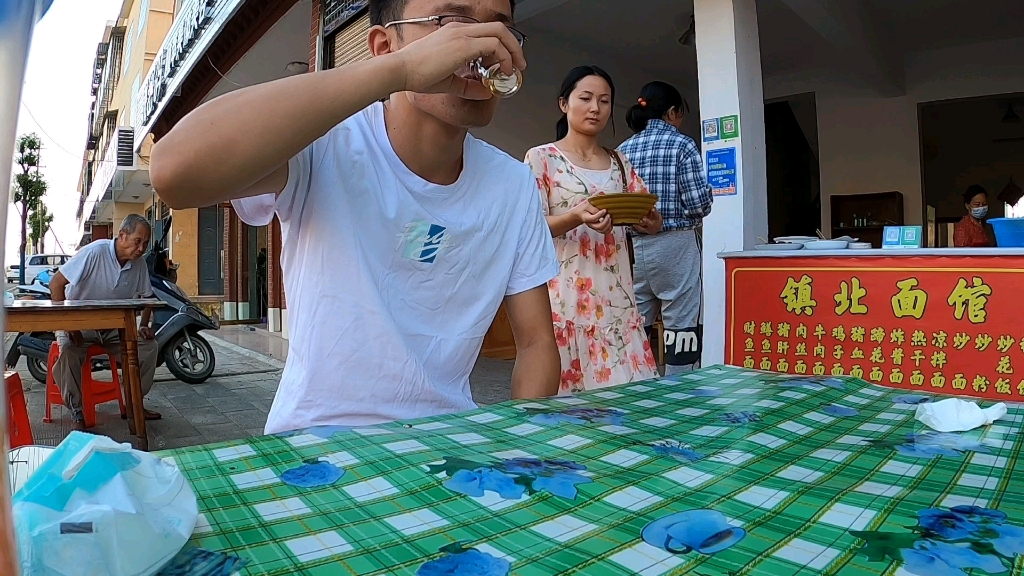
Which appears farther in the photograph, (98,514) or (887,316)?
(887,316)

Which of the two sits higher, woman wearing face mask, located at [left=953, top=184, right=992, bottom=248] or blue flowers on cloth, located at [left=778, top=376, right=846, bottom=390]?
woman wearing face mask, located at [left=953, top=184, right=992, bottom=248]

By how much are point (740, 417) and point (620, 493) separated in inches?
20.0

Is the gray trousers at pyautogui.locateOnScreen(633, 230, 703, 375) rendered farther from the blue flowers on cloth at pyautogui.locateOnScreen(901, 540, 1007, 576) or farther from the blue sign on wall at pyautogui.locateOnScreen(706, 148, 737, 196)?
the blue flowers on cloth at pyautogui.locateOnScreen(901, 540, 1007, 576)

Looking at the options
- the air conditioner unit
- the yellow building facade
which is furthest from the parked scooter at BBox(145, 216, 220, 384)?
the air conditioner unit

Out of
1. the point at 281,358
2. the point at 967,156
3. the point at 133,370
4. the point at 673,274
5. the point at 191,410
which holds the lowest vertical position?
the point at 191,410

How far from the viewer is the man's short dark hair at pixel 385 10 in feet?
4.33

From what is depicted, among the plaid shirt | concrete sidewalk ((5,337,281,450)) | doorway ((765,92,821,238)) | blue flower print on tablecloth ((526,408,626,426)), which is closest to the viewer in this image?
blue flower print on tablecloth ((526,408,626,426))

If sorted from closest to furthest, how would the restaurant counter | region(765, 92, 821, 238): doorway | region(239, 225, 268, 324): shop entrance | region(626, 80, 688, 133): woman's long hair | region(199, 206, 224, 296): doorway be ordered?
the restaurant counter → region(626, 80, 688, 133): woman's long hair → region(765, 92, 821, 238): doorway → region(239, 225, 268, 324): shop entrance → region(199, 206, 224, 296): doorway

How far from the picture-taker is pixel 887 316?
3293mm

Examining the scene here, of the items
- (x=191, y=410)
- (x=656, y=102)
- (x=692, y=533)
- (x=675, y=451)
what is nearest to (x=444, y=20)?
(x=675, y=451)

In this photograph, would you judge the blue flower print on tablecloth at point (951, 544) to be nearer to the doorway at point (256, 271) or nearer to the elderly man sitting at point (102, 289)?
the elderly man sitting at point (102, 289)

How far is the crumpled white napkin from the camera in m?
1.19

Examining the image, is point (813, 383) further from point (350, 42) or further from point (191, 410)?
point (350, 42)

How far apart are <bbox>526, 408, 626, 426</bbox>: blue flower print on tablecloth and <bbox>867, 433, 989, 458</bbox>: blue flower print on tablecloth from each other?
1.37ft
